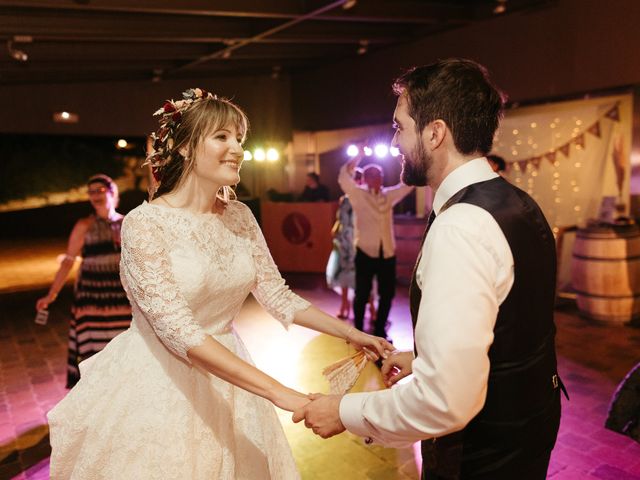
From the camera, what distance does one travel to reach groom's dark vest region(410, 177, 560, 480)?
3.95 feet

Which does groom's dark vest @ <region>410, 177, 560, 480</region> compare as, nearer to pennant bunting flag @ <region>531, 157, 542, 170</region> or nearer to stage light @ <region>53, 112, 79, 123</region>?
pennant bunting flag @ <region>531, 157, 542, 170</region>

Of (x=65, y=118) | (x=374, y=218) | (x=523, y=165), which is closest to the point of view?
(x=374, y=218)

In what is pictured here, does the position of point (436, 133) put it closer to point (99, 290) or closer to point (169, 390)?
point (169, 390)

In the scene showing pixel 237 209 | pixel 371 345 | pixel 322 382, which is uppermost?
pixel 237 209

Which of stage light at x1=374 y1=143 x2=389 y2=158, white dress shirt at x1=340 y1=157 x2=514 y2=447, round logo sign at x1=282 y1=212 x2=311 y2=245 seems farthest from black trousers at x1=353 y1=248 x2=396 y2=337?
stage light at x1=374 y1=143 x2=389 y2=158

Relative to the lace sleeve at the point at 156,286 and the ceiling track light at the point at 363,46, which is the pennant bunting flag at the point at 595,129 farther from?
the lace sleeve at the point at 156,286

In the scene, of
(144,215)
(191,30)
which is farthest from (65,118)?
(144,215)

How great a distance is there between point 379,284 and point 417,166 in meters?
3.63

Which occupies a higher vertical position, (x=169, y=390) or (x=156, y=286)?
(x=156, y=286)

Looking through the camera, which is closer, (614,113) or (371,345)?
(371,345)

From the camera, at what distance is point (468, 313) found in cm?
108

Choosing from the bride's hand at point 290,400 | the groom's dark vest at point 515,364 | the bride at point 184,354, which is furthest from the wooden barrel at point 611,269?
the bride's hand at point 290,400

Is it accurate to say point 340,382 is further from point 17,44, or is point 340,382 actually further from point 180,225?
point 17,44

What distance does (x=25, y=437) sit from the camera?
3426 millimetres
